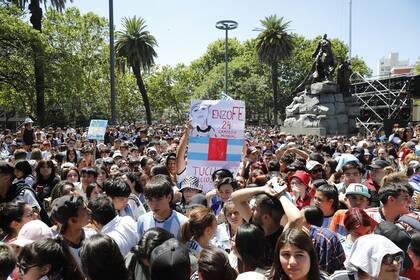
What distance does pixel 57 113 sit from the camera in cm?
3250

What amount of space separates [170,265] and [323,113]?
860 inches

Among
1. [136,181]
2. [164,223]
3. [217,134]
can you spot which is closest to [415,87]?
[217,134]

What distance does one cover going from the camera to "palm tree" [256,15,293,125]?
43406mm

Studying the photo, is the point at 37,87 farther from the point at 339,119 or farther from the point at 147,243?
the point at 147,243

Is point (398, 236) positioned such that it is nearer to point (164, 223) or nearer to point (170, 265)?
point (170, 265)

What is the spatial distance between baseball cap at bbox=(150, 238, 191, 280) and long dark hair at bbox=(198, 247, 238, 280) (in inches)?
5.5

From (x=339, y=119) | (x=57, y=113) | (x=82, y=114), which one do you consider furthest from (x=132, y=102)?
(x=339, y=119)

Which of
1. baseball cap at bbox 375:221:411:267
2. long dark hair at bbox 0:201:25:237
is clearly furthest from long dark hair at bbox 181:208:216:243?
long dark hair at bbox 0:201:25:237

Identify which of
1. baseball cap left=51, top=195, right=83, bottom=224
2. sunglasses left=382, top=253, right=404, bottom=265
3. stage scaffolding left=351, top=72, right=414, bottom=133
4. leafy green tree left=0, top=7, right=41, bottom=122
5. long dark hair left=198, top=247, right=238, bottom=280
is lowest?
long dark hair left=198, top=247, right=238, bottom=280

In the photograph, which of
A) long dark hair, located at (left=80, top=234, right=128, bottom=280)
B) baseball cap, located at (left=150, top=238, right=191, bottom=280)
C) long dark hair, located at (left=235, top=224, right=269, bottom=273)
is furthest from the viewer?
long dark hair, located at (left=235, top=224, right=269, bottom=273)

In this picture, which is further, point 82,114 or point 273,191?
point 82,114

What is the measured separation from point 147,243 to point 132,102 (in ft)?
153

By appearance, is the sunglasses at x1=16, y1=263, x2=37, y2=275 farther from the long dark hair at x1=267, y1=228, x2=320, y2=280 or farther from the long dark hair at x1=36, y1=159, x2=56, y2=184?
the long dark hair at x1=36, y1=159, x2=56, y2=184

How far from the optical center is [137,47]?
1597 inches
